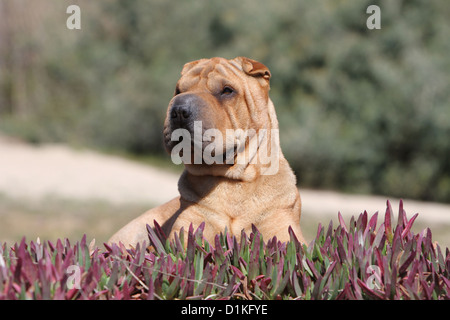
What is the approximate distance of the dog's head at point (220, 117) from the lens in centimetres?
363

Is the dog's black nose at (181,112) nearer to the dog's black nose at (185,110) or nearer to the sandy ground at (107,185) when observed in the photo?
the dog's black nose at (185,110)

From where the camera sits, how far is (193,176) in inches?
→ 162

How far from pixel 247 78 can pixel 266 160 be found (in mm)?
616

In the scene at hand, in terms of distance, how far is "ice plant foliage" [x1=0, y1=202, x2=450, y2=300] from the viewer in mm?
2842

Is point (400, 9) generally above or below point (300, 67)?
above

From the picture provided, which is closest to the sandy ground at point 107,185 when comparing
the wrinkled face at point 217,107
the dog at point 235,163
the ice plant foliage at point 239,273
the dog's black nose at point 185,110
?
the dog at point 235,163

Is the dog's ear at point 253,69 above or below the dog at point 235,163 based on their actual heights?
above

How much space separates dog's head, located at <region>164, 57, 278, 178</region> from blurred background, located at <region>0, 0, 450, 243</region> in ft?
19.7

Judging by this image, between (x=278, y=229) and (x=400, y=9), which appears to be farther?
(x=400, y=9)

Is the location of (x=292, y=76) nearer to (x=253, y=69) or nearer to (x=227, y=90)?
(x=253, y=69)

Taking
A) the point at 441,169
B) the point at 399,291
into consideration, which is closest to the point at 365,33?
the point at 441,169

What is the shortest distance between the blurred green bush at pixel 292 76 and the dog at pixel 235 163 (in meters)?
10.1

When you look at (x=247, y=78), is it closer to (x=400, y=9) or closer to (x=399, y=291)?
(x=399, y=291)

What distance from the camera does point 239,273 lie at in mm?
3025
